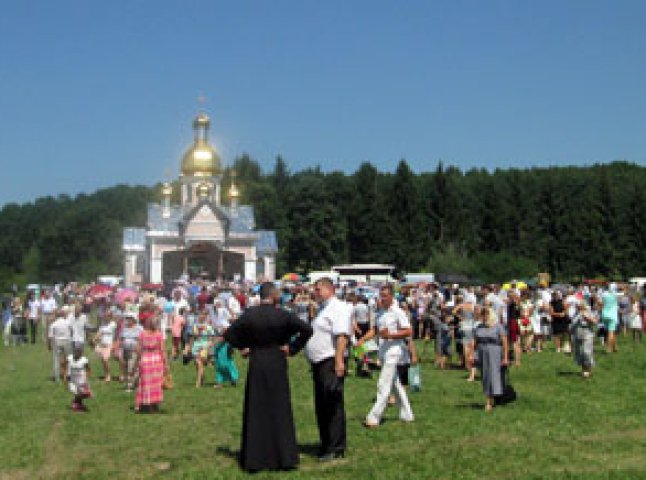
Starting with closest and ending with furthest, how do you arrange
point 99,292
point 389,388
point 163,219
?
→ point 389,388 → point 99,292 → point 163,219

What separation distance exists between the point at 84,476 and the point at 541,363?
13.3 m

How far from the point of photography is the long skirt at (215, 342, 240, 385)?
16953 millimetres

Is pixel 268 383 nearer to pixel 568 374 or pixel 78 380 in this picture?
pixel 78 380

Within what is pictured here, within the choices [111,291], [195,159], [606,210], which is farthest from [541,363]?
[606,210]

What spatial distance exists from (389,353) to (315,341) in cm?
227

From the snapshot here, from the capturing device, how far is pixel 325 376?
955 centimetres

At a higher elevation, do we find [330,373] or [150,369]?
[330,373]

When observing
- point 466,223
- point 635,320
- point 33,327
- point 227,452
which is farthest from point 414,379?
point 466,223

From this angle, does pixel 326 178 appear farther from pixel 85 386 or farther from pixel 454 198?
pixel 85 386

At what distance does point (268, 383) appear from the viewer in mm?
9086

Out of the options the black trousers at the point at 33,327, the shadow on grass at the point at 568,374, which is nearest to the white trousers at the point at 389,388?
the shadow on grass at the point at 568,374

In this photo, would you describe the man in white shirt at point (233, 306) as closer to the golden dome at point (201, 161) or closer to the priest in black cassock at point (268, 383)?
the priest in black cassock at point (268, 383)

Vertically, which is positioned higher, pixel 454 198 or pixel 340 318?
pixel 454 198

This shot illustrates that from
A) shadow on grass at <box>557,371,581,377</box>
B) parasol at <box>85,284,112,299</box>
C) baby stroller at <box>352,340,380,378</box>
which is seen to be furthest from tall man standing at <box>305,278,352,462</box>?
parasol at <box>85,284,112,299</box>
